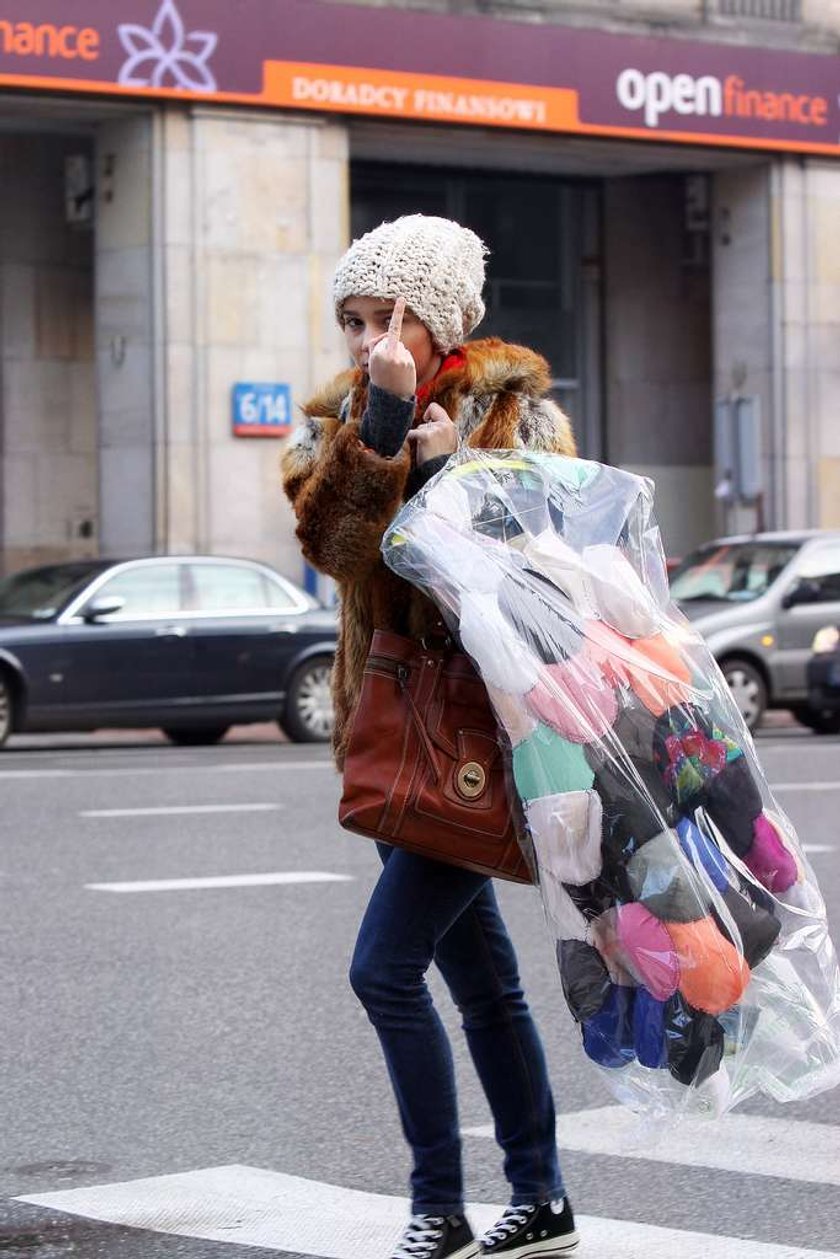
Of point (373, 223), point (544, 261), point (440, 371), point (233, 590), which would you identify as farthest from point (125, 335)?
point (440, 371)

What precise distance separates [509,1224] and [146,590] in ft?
44.5

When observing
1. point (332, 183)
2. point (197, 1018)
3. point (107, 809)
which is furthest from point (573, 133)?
point (197, 1018)

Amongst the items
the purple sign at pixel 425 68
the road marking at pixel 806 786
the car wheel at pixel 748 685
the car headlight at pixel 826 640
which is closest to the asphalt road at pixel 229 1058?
the road marking at pixel 806 786

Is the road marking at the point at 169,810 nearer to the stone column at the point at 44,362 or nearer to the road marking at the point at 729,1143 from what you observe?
the road marking at the point at 729,1143

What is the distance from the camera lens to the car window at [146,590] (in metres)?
17.3

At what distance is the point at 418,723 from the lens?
153 inches

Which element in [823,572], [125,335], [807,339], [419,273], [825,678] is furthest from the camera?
[807,339]

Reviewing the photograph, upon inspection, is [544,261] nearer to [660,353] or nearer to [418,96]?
[660,353]

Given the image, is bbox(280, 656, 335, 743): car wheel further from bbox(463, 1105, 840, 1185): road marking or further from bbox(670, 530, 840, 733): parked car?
bbox(463, 1105, 840, 1185): road marking

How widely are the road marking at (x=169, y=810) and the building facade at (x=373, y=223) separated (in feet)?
38.2

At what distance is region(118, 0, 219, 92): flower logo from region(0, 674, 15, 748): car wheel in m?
8.78

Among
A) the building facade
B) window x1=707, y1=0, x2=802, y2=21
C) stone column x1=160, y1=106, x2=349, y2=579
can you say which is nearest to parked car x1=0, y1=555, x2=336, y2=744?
stone column x1=160, y1=106, x2=349, y2=579

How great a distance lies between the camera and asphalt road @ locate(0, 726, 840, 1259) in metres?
4.77

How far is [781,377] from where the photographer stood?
90.5 feet
